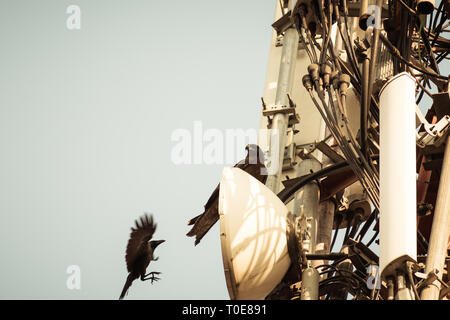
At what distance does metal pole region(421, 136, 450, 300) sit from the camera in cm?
1018

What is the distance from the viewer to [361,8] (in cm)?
1316

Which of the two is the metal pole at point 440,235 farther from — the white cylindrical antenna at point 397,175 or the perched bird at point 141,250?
the perched bird at point 141,250

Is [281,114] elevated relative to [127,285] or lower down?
elevated

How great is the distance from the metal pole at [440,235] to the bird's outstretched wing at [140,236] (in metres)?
5.23

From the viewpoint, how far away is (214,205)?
A: 14016mm

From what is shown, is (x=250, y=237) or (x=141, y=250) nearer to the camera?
(x=250, y=237)

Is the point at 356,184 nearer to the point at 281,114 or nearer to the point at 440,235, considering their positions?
the point at 281,114

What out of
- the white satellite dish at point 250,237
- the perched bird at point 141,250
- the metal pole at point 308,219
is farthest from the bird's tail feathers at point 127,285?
the white satellite dish at point 250,237

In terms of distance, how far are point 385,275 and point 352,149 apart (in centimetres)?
251

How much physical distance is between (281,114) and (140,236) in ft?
10.2

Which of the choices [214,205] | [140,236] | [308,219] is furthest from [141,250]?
[308,219]

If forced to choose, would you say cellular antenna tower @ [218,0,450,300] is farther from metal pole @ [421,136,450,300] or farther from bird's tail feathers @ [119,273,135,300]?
bird's tail feathers @ [119,273,135,300]
